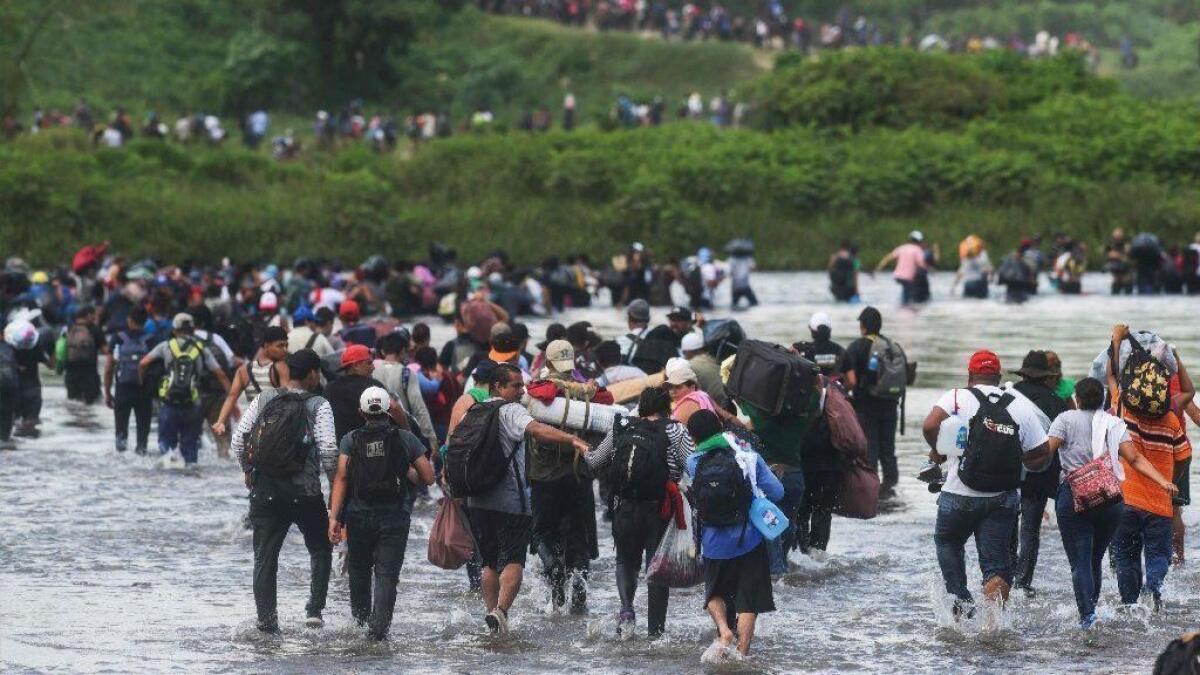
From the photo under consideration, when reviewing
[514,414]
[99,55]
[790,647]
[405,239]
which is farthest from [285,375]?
[99,55]

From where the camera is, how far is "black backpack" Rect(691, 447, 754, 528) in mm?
10703

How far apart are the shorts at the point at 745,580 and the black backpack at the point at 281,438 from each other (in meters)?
2.06

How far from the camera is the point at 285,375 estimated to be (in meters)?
12.9

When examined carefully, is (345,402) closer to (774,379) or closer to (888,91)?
(774,379)

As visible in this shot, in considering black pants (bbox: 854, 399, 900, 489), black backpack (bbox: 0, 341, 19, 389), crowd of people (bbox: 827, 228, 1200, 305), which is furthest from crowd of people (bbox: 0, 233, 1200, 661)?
crowd of people (bbox: 827, 228, 1200, 305)

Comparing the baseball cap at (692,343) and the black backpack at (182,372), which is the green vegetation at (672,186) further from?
the baseball cap at (692,343)

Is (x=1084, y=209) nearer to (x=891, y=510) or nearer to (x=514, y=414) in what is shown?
(x=891, y=510)

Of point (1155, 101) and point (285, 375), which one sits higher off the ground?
point (1155, 101)

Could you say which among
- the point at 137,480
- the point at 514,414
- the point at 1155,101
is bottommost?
the point at 137,480

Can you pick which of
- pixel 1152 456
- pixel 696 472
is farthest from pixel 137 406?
pixel 1152 456

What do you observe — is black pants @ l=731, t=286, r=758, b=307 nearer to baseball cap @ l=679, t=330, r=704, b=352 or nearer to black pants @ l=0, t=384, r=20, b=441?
black pants @ l=0, t=384, r=20, b=441

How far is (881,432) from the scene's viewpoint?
16.4m

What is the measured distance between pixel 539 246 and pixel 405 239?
2.91 metres

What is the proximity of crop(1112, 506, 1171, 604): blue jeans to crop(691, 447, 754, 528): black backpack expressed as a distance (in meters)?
2.16
